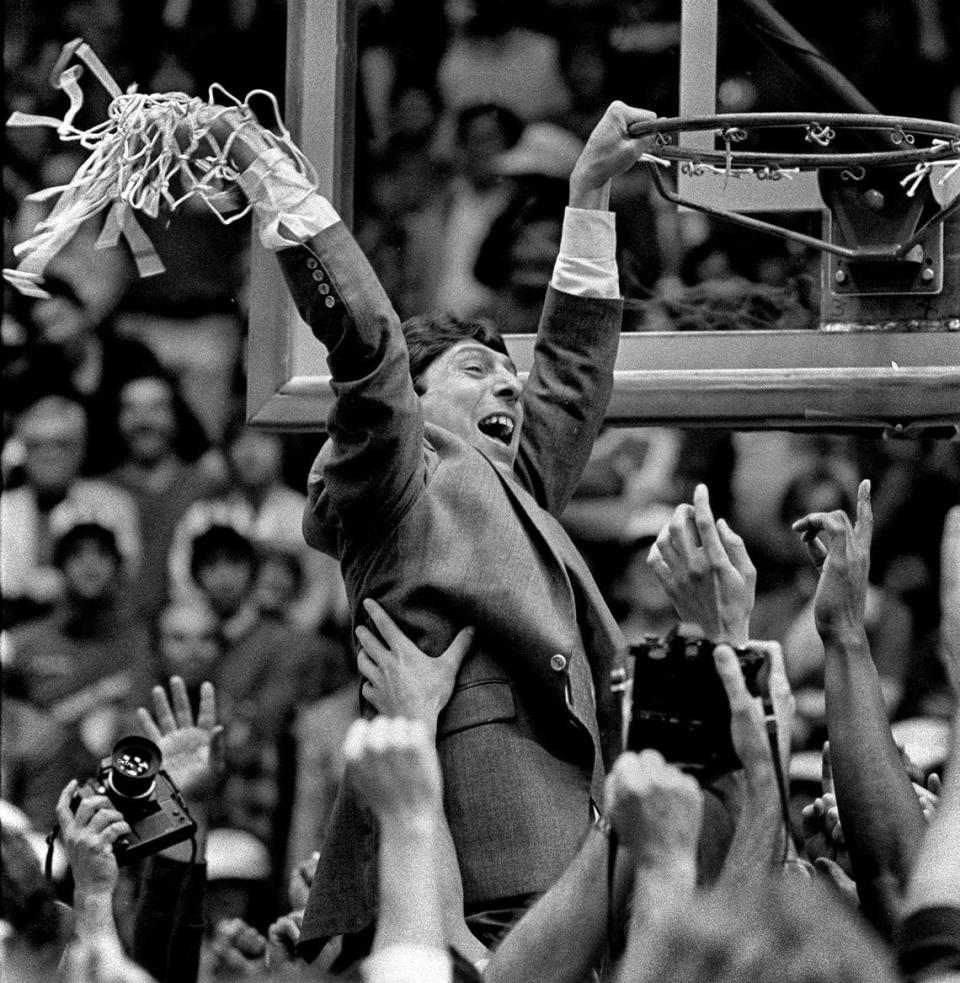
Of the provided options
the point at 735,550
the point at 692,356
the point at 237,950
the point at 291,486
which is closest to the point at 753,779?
the point at 735,550

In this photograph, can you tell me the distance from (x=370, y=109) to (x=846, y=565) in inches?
44.2

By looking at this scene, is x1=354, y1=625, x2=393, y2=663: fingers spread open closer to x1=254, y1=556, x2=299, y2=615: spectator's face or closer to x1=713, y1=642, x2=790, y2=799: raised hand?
x1=713, y1=642, x2=790, y2=799: raised hand

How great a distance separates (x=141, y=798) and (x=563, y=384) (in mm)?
632

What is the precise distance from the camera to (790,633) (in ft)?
9.49

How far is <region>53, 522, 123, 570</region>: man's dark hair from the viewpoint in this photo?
3.35 m

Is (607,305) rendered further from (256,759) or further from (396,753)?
(256,759)

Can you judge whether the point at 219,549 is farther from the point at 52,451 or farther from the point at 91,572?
the point at 52,451

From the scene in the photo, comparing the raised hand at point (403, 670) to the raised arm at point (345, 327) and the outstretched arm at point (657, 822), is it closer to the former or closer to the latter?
the raised arm at point (345, 327)

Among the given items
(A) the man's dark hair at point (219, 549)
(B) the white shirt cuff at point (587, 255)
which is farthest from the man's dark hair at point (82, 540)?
(B) the white shirt cuff at point (587, 255)

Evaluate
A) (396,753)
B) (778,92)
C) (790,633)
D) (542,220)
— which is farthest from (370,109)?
(396,753)

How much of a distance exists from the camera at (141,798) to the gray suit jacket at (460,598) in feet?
0.79

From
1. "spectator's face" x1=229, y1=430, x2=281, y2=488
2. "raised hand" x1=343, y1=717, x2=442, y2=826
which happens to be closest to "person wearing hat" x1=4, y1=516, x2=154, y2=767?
"spectator's face" x1=229, y1=430, x2=281, y2=488

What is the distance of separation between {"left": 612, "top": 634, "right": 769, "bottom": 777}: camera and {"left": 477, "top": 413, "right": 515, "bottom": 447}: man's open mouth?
0.76 m

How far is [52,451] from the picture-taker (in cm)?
339
